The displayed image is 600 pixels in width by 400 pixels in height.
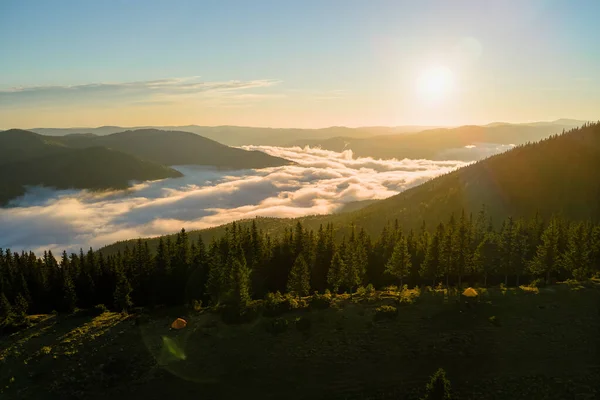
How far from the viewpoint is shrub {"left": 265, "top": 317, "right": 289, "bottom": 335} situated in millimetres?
58856

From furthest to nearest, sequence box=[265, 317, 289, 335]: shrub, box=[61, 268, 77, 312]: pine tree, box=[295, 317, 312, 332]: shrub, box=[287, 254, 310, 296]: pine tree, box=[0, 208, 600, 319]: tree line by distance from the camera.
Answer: box=[61, 268, 77, 312]: pine tree < box=[0, 208, 600, 319]: tree line < box=[287, 254, 310, 296]: pine tree < box=[265, 317, 289, 335]: shrub < box=[295, 317, 312, 332]: shrub

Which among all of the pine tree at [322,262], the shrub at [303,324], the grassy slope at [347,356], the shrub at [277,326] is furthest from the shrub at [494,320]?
the pine tree at [322,262]

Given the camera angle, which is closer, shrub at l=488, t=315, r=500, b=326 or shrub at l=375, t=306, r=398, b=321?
shrub at l=488, t=315, r=500, b=326

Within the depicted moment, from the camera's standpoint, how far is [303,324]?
59.1 metres

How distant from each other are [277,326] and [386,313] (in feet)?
52.2

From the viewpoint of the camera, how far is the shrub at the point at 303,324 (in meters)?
58.5

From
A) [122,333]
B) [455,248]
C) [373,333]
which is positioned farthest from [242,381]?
[455,248]

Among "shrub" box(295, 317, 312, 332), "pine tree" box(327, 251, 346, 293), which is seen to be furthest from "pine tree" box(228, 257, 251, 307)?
"pine tree" box(327, 251, 346, 293)

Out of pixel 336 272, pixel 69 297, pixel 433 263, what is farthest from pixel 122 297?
pixel 433 263

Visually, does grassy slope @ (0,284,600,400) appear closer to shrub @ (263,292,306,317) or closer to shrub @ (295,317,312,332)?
shrub @ (295,317,312,332)

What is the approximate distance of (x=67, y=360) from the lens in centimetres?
5709

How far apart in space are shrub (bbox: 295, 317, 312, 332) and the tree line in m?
11.7

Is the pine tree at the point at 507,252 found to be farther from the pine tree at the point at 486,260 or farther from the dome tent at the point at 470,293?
the dome tent at the point at 470,293

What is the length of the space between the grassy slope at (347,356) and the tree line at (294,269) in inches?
500
